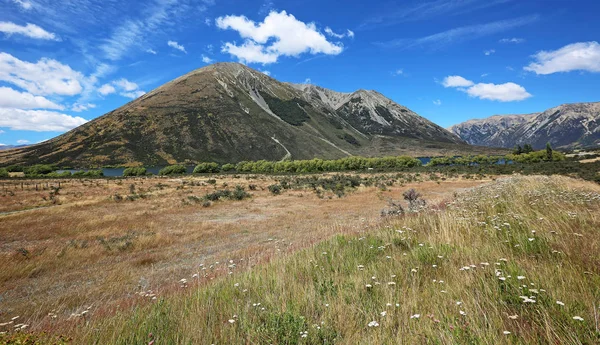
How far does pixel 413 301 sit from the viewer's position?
3398 millimetres

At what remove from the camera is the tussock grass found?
274cm

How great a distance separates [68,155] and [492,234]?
210 meters

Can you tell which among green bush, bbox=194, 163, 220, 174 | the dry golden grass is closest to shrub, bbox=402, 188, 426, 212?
the dry golden grass

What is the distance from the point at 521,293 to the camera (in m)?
3.29

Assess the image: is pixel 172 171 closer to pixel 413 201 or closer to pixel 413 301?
pixel 413 201

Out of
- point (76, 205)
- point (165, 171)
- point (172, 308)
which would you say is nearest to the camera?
point (172, 308)

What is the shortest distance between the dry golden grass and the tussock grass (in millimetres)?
1766

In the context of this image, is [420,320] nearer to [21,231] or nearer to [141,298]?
[141,298]

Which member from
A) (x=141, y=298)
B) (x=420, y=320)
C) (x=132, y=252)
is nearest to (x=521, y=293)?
(x=420, y=320)

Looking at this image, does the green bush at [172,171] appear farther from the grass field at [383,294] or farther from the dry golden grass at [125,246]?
the grass field at [383,294]

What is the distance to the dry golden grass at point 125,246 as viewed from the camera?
24.0ft

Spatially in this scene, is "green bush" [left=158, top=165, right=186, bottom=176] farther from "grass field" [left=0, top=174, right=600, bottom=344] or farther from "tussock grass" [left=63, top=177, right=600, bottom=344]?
"tussock grass" [left=63, top=177, right=600, bottom=344]

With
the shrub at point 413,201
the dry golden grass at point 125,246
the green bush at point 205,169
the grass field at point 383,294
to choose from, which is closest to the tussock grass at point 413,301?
the grass field at point 383,294

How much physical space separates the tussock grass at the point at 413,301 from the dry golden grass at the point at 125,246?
1766 millimetres
